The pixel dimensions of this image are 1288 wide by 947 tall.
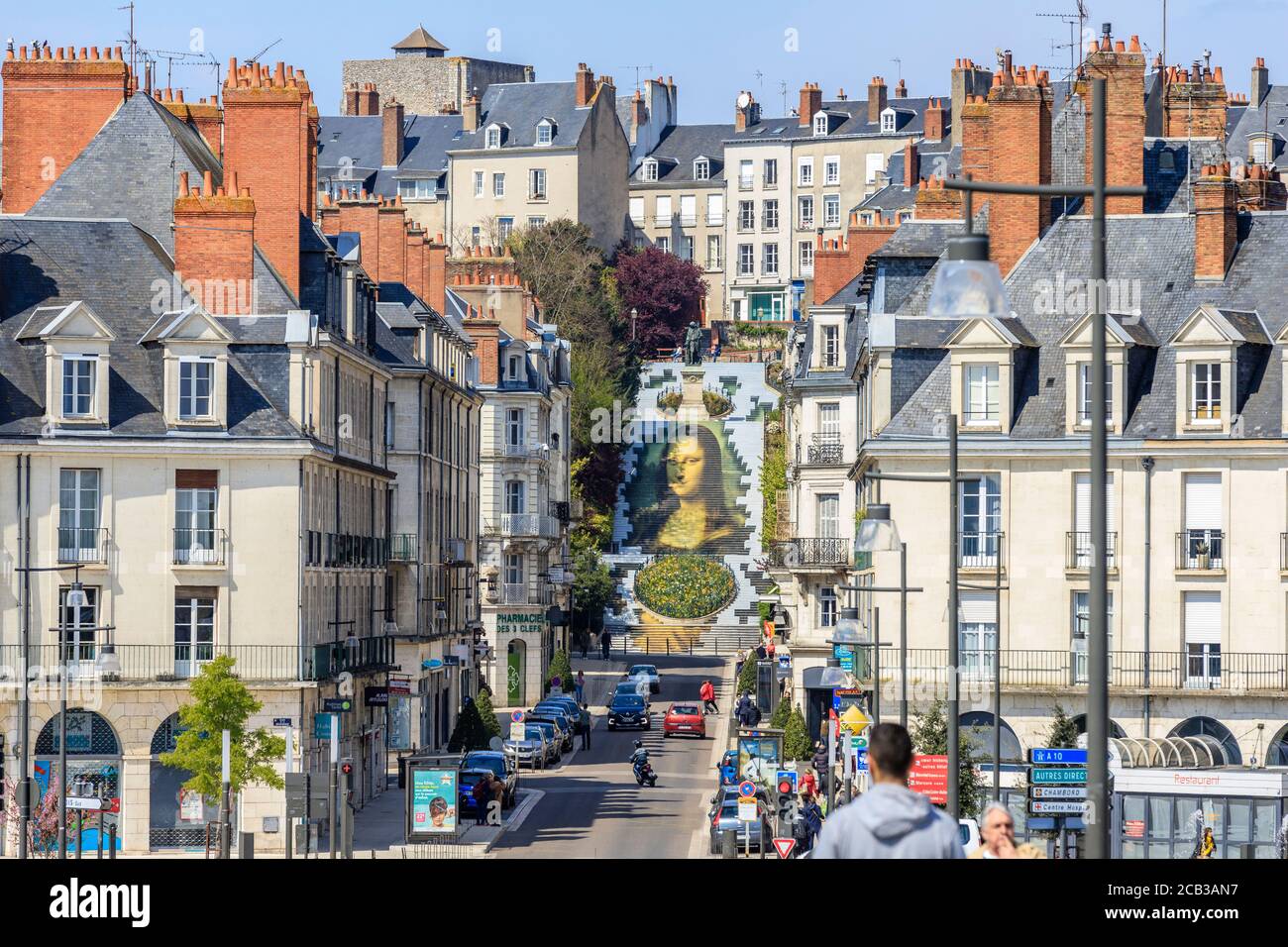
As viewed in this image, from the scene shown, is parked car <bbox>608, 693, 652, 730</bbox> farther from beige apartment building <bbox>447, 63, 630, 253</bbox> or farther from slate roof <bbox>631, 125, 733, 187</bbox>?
slate roof <bbox>631, 125, 733, 187</bbox>

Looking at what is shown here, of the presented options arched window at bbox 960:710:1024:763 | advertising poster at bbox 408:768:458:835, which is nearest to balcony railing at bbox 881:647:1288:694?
arched window at bbox 960:710:1024:763

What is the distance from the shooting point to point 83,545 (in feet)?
156

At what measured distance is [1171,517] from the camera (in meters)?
47.4

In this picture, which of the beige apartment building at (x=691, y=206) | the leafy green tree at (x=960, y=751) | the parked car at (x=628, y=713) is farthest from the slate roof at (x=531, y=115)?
the leafy green tree at (x=960, y=751)

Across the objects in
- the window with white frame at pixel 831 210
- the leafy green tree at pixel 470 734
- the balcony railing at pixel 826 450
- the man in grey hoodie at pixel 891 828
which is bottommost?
the leafy green tree at pixel 470 734

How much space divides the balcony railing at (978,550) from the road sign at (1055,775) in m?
13.3

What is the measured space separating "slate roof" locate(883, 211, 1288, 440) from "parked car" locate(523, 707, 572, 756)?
2294 cm

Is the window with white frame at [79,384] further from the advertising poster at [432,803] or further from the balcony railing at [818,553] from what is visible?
the balcony railing at [818,553]

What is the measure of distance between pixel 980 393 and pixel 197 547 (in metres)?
15.1

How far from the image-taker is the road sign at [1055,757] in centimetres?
3425

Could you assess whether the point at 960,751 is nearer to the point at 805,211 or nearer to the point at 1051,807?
the point at 1051,807

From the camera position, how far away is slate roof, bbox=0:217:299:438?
156ft
